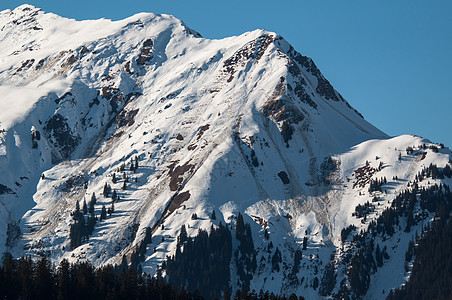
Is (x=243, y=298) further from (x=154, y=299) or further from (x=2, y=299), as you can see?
(x=2, y=299)

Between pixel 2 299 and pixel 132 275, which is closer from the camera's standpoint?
pixel 2 299

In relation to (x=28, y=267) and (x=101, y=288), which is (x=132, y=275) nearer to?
(x=101, y=288)

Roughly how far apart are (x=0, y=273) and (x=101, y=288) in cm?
2253

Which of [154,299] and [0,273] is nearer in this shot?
[0,273]

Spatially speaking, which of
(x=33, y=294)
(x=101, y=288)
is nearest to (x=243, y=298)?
(x=101, y=288)

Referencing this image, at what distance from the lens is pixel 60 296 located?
607ft

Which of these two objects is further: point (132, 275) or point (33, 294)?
point (132, 275)

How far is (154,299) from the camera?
649 feet

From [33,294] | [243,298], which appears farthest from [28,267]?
[243,298]

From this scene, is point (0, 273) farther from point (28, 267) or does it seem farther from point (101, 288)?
point (101, 288)

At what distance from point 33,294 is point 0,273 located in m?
8.18

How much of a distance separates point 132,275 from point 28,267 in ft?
75.7

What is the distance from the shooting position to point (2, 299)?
180 metres

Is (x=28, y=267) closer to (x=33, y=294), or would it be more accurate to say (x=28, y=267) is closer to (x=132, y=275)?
(x=33, y=294)
